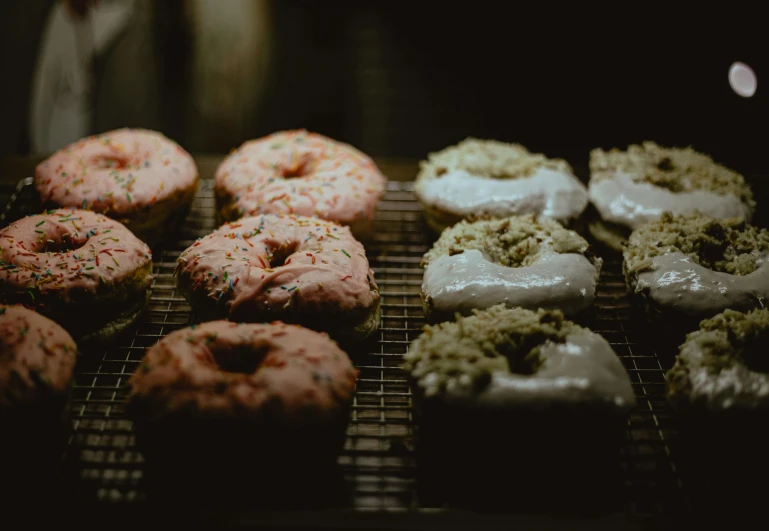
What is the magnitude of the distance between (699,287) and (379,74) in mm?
4750

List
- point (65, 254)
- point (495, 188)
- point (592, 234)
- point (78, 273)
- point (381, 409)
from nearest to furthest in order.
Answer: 1. point (381, 409)
2. point (78, 273)
3. point (65, 254)
4. point (495, 188)
5. point (592, 234)

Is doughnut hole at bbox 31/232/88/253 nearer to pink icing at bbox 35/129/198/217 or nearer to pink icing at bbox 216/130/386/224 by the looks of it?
pink icing at bbox 35/129/198/217

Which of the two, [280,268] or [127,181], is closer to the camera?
[280,268]

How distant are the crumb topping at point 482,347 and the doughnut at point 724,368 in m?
0.51

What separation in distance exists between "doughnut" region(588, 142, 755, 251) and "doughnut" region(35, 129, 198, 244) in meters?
2.76

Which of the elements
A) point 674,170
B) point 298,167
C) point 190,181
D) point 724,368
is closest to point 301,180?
point 298,167

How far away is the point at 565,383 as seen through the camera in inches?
105

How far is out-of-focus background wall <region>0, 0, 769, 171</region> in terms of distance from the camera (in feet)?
17.5

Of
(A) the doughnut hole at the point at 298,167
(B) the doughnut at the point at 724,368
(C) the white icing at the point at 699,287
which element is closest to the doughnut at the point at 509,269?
(C) the white icing at the point at 699,287

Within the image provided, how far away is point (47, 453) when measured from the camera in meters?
2.74

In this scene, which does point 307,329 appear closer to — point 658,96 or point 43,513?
point 43,513

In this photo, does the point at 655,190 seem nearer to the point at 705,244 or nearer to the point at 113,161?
the point at 705,244

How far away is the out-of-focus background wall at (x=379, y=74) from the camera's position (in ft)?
17.5

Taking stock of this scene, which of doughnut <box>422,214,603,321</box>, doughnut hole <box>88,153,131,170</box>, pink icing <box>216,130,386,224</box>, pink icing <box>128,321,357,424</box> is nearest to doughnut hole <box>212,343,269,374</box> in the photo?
pink icing <box>128,321,357,424</box>
